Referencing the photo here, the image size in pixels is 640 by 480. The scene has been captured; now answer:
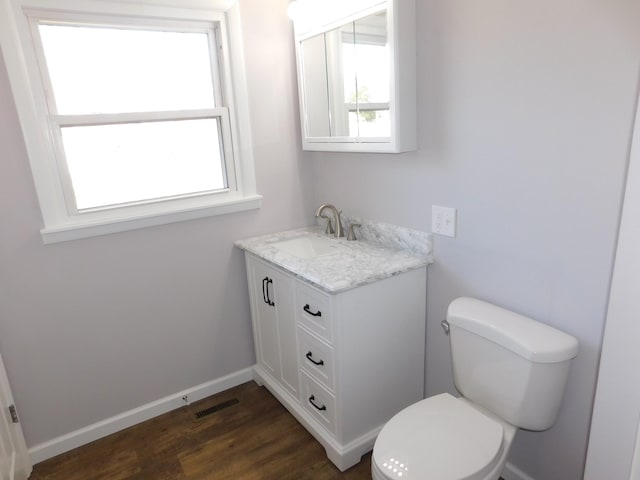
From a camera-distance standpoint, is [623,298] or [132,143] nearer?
[623,298]

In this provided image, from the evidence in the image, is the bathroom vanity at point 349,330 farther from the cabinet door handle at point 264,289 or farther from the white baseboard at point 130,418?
the white baseboard at point 130,418

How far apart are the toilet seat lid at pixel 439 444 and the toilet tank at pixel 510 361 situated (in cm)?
9

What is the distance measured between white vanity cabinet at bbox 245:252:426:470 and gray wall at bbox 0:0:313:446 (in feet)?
1.32

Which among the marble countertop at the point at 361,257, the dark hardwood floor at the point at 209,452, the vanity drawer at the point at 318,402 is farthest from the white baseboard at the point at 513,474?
the marble countertop at the point at 361,257

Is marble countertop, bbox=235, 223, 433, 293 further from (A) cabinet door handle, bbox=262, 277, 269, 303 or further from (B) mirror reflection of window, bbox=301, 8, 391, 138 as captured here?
(B) mirror reflection of window, bbox=301, 8, 391, 138

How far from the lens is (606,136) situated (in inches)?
49.3

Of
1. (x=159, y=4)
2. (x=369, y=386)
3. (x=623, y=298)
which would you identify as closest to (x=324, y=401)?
(x=369, y=386)

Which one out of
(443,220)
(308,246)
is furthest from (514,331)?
(308,246)

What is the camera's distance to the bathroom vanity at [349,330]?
176 centimetres

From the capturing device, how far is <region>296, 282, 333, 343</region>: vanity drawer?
1757 millimetres

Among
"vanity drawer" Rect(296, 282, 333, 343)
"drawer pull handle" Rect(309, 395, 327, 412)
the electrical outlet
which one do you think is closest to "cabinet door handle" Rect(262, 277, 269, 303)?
"vanity drawer" Rect(296, 282, 333, 343)

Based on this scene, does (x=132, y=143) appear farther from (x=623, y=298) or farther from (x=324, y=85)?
(x=623, y=298)

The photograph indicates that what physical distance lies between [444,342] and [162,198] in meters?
1.54

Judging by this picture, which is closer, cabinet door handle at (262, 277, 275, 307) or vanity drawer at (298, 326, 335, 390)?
vanity drawer at (298, 326, 335, 390)
